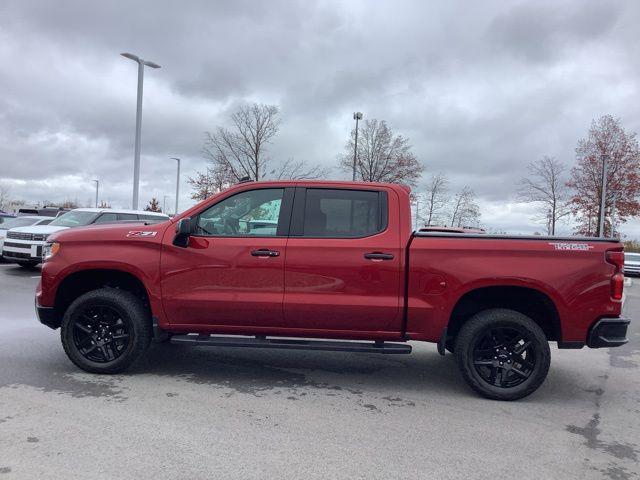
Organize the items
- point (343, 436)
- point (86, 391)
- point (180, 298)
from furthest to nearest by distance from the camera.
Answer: point (180, 298) < point (86, 391) < point (343, 436)

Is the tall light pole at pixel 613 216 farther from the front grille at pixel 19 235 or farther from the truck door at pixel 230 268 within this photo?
the truck door at pixel 230 268

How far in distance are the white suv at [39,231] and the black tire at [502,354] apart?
10.2m

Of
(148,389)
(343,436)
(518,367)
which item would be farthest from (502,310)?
(148,389)

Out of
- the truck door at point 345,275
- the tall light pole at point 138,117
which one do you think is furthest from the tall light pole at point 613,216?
the truck door at point 345,275

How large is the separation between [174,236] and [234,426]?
6.23 feet

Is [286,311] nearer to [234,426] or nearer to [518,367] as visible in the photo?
[234,426]

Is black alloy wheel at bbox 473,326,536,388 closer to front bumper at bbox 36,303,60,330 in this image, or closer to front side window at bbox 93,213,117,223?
front bumper at bbox 36,303,60,330

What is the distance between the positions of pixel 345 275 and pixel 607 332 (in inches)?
93.5

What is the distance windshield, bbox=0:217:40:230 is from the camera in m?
17.2

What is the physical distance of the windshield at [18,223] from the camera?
17.2m

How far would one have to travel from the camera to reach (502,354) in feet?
16.1

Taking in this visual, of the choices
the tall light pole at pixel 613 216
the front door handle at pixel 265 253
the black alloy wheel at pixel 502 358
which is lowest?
the black alloy wheel at pixel 502 358

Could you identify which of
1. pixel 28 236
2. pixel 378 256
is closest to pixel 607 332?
pixel 378 256

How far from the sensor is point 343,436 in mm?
3914
